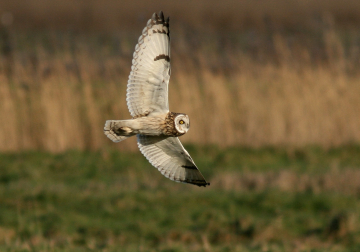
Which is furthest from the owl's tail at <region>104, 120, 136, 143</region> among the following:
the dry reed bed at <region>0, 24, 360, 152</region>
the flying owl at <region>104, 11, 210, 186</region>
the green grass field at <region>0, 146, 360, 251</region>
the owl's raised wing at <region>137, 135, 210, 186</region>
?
the dry reed bed at <region>0, 24, 360, 152</region>

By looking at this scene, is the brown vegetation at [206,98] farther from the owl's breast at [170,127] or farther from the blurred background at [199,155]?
the owl's breast at [170,127]

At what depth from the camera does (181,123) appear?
3.21 meters

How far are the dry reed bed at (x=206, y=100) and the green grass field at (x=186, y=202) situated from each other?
14.5 inches

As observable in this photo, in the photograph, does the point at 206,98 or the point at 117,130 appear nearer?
the point at 117,130

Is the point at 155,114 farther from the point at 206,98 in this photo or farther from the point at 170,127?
the point at 206,98

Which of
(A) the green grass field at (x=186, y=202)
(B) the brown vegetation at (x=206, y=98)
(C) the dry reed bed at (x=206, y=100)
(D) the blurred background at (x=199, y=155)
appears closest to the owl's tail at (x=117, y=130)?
(A) the green grass field at (x=186, y=202)

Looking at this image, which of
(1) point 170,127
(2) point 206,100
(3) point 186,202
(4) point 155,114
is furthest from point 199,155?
(1) point 170,127

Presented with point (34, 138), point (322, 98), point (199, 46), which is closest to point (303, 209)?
point (322, 98)

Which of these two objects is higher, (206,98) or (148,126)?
(206,98)

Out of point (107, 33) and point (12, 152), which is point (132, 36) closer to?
point (107, 33)

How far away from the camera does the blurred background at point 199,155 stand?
23.5 ft

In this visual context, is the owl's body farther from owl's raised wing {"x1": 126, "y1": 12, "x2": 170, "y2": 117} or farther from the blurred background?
the blurred background

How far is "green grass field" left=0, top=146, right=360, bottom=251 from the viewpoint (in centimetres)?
673

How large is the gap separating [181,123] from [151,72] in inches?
16.7
